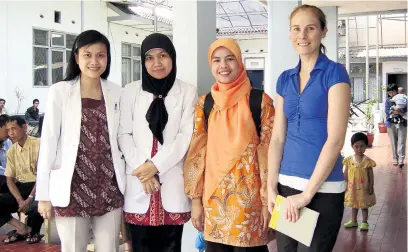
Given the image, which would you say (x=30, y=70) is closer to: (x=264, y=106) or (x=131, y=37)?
(x=131, y=37)

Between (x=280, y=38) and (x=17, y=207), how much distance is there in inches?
120

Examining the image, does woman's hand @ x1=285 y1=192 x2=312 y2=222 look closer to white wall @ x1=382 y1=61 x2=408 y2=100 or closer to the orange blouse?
the orange blouse

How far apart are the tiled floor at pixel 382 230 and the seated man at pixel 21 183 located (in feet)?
0.52

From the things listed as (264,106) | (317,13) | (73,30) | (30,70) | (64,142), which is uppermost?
(73,30)

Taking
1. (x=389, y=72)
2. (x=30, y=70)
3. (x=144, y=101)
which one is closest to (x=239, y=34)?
(x=389, y=72)

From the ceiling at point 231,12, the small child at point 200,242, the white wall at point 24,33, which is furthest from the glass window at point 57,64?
the small child at point 200,242

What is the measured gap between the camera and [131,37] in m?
15.1

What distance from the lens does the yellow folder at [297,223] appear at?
1.79m

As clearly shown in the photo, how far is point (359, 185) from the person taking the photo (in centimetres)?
475

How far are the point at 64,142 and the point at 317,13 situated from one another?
1308 mm

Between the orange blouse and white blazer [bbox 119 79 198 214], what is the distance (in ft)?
0.78

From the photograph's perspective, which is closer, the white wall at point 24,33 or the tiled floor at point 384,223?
the tiled floor at point 384,223

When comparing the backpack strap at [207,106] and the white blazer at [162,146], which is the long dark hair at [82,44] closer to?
the white blazer at [162,146]

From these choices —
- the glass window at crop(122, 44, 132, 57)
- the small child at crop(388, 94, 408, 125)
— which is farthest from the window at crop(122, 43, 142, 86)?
the small child at crop(388, 94, 408, 125)
